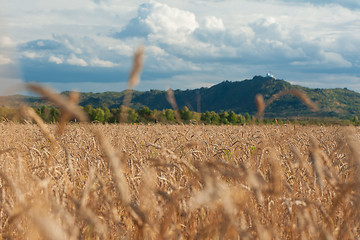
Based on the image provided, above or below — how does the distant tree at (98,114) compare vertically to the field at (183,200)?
below

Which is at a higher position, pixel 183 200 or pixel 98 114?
pixel 183 200

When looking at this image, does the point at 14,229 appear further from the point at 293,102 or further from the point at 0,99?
the point at 293,102

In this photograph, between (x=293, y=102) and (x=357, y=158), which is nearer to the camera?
(x=357, y=158)

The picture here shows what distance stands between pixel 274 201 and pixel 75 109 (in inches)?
89.2

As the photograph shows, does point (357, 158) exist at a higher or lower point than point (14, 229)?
higher

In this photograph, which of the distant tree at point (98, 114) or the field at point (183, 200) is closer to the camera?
the field at point (183, 200)

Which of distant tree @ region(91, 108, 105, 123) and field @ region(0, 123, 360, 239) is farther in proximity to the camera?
distant tree @ region(91, 108, 105, 123)

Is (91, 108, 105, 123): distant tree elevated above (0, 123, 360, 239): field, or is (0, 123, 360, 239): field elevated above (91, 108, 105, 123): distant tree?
(0, 123, 360, 239): field

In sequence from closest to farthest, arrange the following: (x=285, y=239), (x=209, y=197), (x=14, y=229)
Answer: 1. (x=209, y=197)
2. (x=285, y=239)
3. (x=14, y=229)

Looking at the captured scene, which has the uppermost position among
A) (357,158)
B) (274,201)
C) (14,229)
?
(357,158)

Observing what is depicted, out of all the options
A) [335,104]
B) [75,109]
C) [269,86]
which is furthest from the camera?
[269,86]

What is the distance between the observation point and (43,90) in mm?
1249

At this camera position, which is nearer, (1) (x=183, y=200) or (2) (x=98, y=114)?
(1) (x=183, y=200)

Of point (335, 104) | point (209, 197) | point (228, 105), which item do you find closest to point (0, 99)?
point (209, 197)
